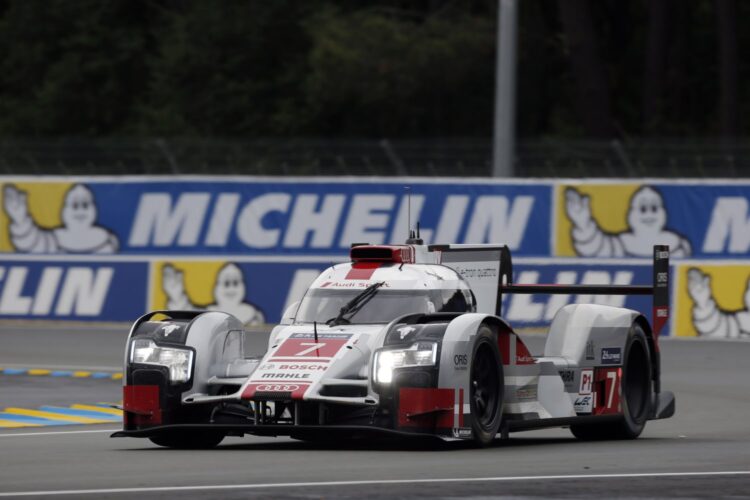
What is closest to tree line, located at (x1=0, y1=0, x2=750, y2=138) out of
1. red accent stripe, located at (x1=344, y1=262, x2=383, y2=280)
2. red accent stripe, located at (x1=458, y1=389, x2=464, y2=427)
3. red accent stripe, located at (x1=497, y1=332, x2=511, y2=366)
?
red accent stripe, located at (x1=344, y1=262, x2=383, y2=280)

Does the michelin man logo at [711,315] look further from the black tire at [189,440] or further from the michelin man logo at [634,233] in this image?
the black tire at [189,440]

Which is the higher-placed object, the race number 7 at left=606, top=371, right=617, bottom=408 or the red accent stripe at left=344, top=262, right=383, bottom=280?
the red accent stripe at left=344, top=262, right=383, bottom=280

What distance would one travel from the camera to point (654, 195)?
26078mm

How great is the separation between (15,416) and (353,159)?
14691mm

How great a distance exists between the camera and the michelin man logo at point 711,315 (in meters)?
24.6

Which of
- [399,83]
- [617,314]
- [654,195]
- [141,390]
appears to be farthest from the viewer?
[399,83]

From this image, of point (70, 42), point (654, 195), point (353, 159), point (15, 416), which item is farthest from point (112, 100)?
point (15, 416)

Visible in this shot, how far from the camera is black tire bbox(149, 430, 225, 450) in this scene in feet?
41.8

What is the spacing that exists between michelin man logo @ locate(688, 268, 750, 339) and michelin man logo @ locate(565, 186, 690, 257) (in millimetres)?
850

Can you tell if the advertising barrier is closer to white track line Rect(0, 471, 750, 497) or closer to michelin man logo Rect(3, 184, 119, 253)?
michelin man logo Rect(3, 184, 119, 253)

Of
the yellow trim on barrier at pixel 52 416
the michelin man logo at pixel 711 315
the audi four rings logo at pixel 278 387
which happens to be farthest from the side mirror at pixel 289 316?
the michelin man logo at pixel 711 315

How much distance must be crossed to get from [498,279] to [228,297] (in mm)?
12429

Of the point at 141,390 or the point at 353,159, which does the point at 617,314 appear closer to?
the point at 141,390

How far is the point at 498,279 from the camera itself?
1446 cm
